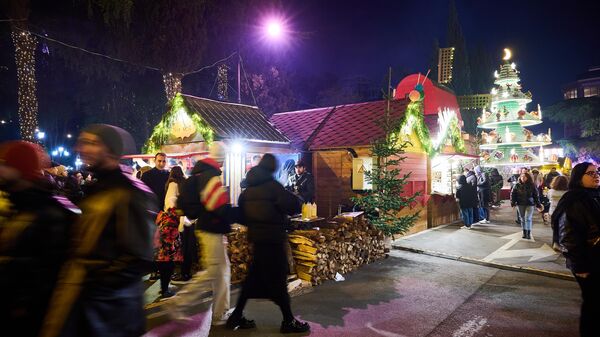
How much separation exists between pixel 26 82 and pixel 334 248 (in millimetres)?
12766

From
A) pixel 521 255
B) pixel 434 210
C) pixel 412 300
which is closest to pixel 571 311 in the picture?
pixel 412 300

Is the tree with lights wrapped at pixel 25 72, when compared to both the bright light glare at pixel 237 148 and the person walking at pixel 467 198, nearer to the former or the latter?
the bright light glare at pixel 237 148

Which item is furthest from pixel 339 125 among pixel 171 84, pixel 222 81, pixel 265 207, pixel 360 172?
pixel 222 81

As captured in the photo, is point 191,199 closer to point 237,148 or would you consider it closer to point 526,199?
point 237,148

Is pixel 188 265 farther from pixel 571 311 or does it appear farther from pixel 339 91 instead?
pixel 339 91

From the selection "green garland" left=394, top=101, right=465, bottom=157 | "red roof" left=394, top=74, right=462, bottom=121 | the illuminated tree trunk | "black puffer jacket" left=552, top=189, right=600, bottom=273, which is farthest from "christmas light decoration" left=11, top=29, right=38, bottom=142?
"black puffer jacket" left=552, top=189, right=600, bottom=273

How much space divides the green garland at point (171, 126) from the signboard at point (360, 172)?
431 cm

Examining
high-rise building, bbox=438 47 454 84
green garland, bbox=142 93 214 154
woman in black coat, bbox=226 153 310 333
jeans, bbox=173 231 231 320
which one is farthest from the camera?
high-rise building, bbox=438 47 454 84

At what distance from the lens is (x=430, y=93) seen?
22188 millimetres

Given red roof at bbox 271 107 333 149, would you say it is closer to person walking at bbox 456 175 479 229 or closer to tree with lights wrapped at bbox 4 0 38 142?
person walking at bbox 456 175 479 229

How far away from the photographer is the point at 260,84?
24.5 meters

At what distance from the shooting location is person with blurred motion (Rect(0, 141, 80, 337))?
229 centimetres

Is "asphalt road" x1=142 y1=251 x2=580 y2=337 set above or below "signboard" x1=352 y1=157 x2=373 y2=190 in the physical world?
below

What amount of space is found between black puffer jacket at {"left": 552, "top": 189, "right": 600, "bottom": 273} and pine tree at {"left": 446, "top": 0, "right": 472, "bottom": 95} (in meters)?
36.9
